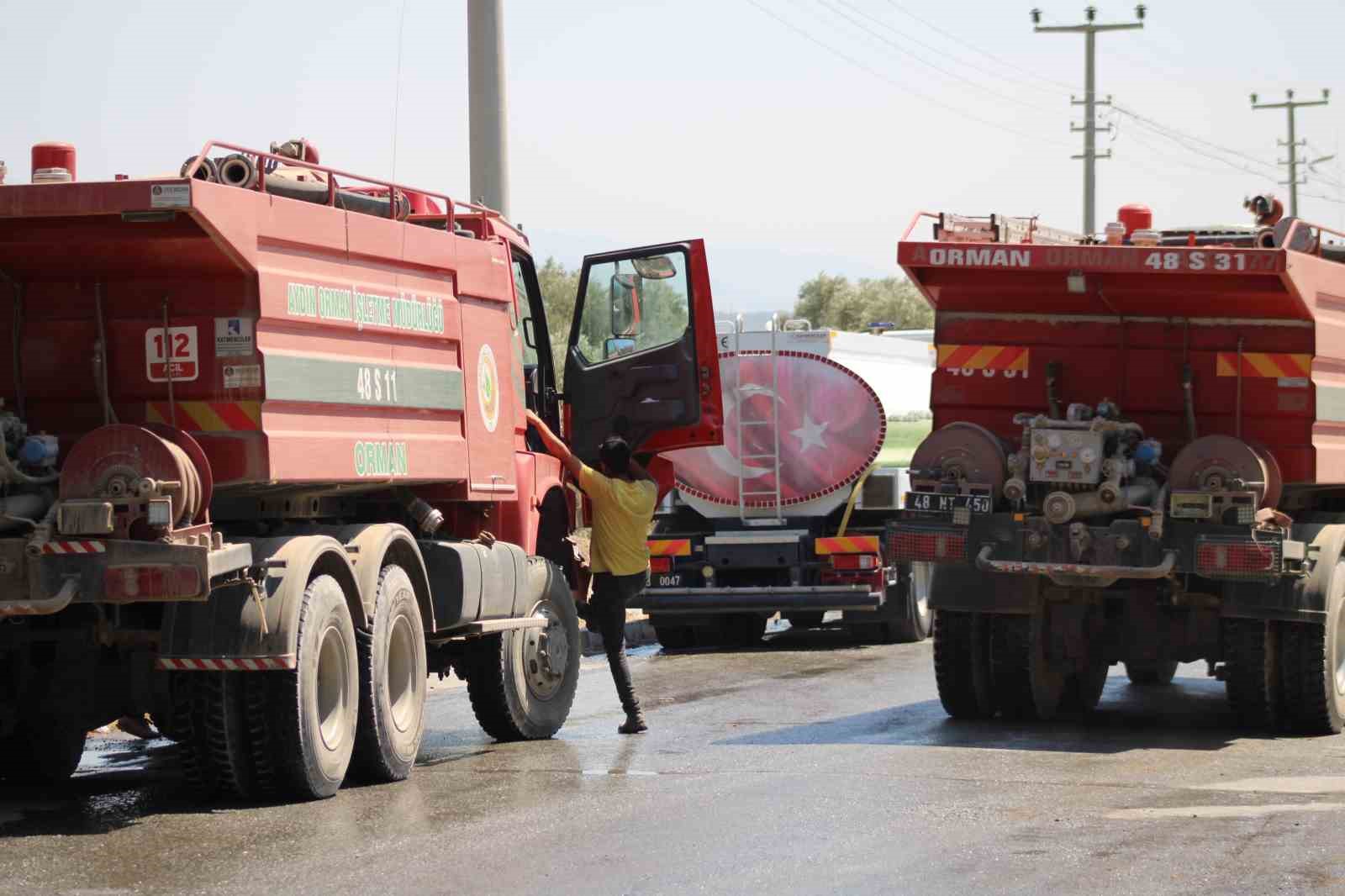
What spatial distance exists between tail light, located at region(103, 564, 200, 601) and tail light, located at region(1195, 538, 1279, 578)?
218 inches

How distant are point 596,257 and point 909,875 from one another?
6.53 m

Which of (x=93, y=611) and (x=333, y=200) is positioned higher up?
(x=333, y=200)

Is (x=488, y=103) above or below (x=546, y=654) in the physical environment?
above

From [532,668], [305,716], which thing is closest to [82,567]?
[305,716]

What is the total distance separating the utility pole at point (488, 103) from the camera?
1873cm

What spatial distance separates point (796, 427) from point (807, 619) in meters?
3.19

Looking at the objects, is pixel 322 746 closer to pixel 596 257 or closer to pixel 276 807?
pixel 276 807

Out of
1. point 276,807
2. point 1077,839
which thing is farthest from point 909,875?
point 276,807

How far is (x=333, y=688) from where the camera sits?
9484 millimetres

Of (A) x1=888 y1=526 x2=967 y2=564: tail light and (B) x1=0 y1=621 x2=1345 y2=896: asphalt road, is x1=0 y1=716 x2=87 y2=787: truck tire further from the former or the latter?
(A) x1=888 y1=526 x2=967 y2=564: tail light

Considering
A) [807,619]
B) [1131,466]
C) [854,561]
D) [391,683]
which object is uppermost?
[1131,466]

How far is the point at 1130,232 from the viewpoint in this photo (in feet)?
44.4

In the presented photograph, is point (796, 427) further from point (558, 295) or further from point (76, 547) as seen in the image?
point (558, 295)

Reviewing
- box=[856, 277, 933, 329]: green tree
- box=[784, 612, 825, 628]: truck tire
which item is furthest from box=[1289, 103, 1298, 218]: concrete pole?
box=[784, 612, 825, 628]: truck tire
